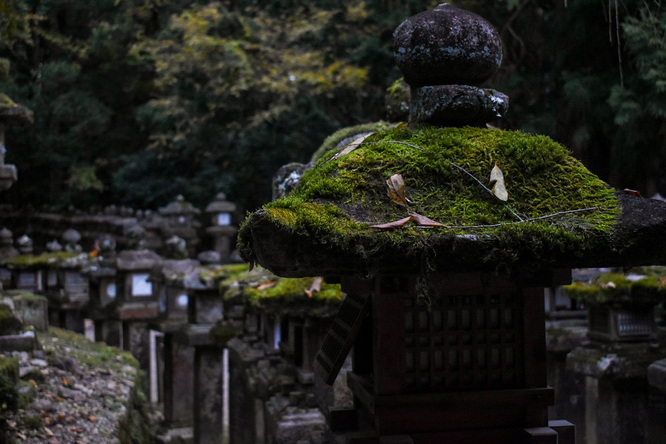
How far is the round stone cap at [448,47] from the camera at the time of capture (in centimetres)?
267

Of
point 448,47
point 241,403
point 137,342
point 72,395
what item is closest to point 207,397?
point 241,403

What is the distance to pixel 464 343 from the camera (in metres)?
2.74

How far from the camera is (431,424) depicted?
8.86 ft

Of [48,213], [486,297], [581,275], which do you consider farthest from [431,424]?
[48,213]

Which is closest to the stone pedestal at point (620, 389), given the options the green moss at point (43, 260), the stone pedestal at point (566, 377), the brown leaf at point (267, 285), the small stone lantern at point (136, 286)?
the stone pedestal at point (566, 377)

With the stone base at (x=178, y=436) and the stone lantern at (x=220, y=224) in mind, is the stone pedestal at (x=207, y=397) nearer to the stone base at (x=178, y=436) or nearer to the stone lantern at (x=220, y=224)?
the stone base at (x=178, y=436)

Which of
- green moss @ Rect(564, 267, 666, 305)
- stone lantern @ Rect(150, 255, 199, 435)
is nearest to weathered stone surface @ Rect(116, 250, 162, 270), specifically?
stone lantern @ Rect(150, 255, 199, 435)

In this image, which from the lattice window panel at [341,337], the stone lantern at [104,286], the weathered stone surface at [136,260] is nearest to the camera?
the lattice window panel at [341,337]

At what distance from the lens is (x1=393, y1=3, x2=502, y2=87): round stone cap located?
267cm

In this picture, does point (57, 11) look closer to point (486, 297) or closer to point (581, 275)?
point (581, 275)

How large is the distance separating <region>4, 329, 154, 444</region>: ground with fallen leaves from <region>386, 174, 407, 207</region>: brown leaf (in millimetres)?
3753

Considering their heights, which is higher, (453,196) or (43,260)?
(453,196)

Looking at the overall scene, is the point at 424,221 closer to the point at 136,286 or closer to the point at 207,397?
the point at 207,397

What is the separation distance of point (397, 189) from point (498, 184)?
354 millimetres
